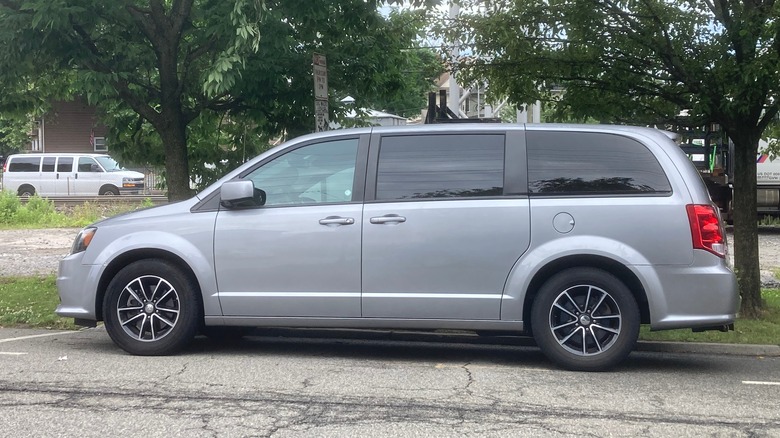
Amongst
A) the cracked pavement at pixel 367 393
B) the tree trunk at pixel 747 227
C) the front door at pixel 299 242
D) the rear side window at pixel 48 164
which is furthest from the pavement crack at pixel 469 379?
the rear side window at pixel 48 164

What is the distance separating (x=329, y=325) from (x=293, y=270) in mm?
515

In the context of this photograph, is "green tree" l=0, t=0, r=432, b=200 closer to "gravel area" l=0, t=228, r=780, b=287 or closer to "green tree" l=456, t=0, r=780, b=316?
"green tree" l=456, t=0, r=780, b=316

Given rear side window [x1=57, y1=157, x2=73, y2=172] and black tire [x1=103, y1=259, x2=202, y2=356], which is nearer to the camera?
Answer: black tire [x1=103, y1=259, x2=202, y2=356]

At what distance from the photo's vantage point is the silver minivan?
265 inches

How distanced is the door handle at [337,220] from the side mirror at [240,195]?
56 centimetres

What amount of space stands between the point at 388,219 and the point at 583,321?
1.64 metres

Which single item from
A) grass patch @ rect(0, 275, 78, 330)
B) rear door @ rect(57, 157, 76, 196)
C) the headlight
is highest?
rear door @ rect(57, 157, 76, 196)

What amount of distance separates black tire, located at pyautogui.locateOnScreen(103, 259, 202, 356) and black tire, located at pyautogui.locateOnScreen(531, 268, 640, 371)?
272cm

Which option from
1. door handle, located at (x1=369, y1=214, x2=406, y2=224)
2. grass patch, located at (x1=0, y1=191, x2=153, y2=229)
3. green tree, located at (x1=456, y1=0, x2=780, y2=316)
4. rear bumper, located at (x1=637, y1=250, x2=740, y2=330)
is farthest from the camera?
grass patch, located at (x1=0, y1=191, x2=153, y2=229)

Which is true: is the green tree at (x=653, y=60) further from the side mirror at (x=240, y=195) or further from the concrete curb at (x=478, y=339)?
the side mirror at (x=240, y=195)

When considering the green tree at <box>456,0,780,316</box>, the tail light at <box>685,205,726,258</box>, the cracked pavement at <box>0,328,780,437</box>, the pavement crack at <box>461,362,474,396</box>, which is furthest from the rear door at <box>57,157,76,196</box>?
the tail light at <box>685,205,726,258</box>

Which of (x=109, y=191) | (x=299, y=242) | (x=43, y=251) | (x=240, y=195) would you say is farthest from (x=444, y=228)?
(x=109, y=191)

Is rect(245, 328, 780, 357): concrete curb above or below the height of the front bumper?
below

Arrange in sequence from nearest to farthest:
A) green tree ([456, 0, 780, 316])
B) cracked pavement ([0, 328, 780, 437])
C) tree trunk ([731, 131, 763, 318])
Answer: cracked pavement ([0, 328, 780, 437]) < green tree ([456, 0, 780, 316]) < tree trunk ([731, 131, 763, 318])
